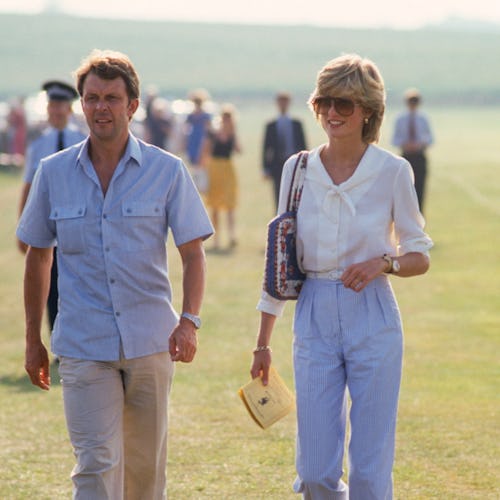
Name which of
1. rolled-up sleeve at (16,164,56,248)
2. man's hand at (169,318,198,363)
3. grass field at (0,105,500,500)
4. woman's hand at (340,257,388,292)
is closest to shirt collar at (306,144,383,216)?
woman's hand at (340,257,388,292)

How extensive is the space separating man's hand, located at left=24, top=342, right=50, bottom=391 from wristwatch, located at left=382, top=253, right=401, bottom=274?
1.37 meters

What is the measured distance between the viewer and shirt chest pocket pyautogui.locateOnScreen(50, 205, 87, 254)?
213 inches

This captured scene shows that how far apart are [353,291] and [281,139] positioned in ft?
48.3

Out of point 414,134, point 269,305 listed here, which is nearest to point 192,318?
point 269,305

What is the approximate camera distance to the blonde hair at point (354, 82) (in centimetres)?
523

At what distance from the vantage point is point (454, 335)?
12523mm

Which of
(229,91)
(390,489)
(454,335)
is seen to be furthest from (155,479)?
(229,91)

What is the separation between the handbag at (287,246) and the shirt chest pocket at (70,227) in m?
0.69

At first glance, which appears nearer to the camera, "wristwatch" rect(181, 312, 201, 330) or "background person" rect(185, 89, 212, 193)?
"wristwatch" rect(181, 312, 201, 330)

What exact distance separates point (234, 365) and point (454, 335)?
239 centimetres

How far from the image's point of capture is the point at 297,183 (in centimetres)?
541

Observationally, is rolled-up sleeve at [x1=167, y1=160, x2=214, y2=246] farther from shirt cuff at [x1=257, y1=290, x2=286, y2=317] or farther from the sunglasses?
the sunglasses

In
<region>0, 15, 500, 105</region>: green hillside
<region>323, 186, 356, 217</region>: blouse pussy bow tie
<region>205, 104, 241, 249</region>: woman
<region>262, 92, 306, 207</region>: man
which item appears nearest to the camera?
<region>323, 186, 356, 217</region>: blouse pussy bow tie

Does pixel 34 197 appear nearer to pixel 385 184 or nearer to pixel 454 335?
pixel 385 184
